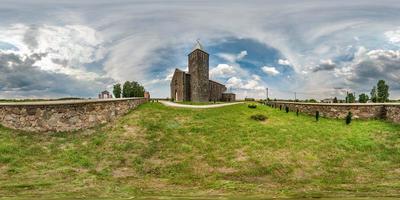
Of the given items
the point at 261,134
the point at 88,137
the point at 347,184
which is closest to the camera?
the point at 347,184

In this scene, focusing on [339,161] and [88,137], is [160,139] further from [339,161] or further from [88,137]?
[339,161]

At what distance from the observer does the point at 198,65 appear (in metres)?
54.8

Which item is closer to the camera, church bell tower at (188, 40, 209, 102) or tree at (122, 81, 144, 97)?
church bell tower at (188, 40, 209, 102)

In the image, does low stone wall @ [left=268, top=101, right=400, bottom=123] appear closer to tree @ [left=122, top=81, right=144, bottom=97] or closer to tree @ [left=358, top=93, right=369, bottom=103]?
tree @ [left=358, top=93, right=369, bottom=103]

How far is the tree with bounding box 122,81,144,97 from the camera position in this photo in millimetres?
67062

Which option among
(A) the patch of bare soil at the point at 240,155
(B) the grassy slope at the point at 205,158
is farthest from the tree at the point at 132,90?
(A) the patch of bare soil at the point at 240,155

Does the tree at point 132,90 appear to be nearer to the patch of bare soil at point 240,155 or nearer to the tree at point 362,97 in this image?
the tree at point 362,97

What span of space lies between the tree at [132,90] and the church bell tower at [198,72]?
15574mm

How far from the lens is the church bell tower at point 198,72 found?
54969 millimetres

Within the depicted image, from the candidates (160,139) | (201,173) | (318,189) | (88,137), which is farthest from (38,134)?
(318,189)

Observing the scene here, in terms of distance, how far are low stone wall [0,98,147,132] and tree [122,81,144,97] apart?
39035 mm

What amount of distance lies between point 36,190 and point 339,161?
61.1ft

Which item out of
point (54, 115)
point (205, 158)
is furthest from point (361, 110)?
point (54, 115)

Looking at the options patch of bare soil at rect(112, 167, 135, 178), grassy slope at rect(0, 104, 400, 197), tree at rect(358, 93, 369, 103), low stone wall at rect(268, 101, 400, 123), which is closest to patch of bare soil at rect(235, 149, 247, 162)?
grassy slope at rect(0, 104, 400, 197)
